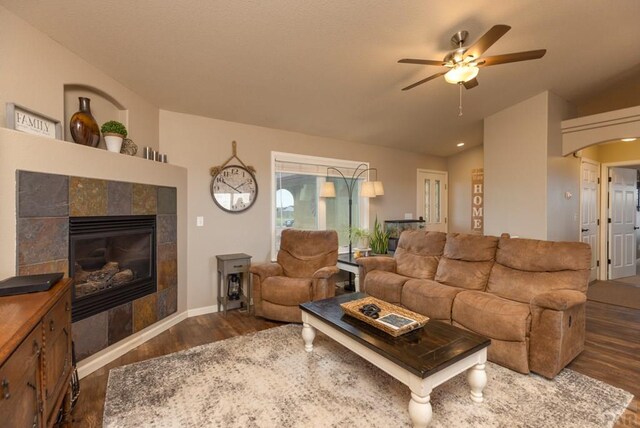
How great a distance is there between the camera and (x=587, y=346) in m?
2.77

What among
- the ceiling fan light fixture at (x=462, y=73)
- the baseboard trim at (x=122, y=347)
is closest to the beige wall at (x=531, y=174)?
the ceiling fan light fixture at (x=462, y=73)

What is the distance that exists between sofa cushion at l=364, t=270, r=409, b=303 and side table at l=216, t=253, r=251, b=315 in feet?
4.83

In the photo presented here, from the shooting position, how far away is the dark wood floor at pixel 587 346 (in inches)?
78.2

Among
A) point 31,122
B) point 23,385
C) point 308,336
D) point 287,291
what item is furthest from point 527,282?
point 31,122

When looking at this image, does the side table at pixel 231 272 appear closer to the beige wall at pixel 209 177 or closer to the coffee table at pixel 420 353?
the beige wall at pixel 209 177

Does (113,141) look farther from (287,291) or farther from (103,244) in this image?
(287,291)

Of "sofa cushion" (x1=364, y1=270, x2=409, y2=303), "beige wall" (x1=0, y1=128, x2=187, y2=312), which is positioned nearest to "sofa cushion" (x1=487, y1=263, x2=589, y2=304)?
"sofa cushion" (x1=364, y1=270, x2=409, y2=303)

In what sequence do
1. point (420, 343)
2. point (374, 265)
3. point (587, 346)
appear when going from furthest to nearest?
point (374, 265), point (587, 346), point (420, 343)

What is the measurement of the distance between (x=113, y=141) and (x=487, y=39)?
3144 mm

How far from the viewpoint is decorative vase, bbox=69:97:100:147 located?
94.5 inches

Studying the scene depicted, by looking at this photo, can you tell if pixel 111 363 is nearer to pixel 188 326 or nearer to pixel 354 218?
pixel 188 326

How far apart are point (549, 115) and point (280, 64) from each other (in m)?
3.61

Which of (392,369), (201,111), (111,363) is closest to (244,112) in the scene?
(201,111)

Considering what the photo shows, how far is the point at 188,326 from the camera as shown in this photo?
3.34 meters
